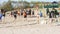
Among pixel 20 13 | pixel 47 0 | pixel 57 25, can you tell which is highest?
pixel 47 0

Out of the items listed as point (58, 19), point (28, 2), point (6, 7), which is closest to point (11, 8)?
point (6, 7)

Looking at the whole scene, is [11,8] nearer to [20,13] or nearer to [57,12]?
[20,13]

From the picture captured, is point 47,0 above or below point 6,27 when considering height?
above

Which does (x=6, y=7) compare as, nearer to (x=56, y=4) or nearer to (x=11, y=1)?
(x=11, y=1)

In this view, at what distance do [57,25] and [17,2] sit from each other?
2972 mm

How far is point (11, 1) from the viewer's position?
40.6 feet

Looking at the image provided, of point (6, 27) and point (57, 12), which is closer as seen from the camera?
point (6, 27)

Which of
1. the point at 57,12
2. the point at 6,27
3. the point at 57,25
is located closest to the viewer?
A: the point at 6,27

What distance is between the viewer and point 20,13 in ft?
41.0

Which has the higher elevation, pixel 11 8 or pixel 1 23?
pixel 11 8

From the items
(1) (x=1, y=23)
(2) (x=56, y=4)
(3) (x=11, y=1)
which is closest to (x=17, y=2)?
(3) (x=11, y=1)

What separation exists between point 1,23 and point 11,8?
120 cm

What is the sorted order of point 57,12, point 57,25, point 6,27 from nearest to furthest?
point 6,27 < point 57,25 < point 57,12

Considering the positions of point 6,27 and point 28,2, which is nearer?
point 6,27
